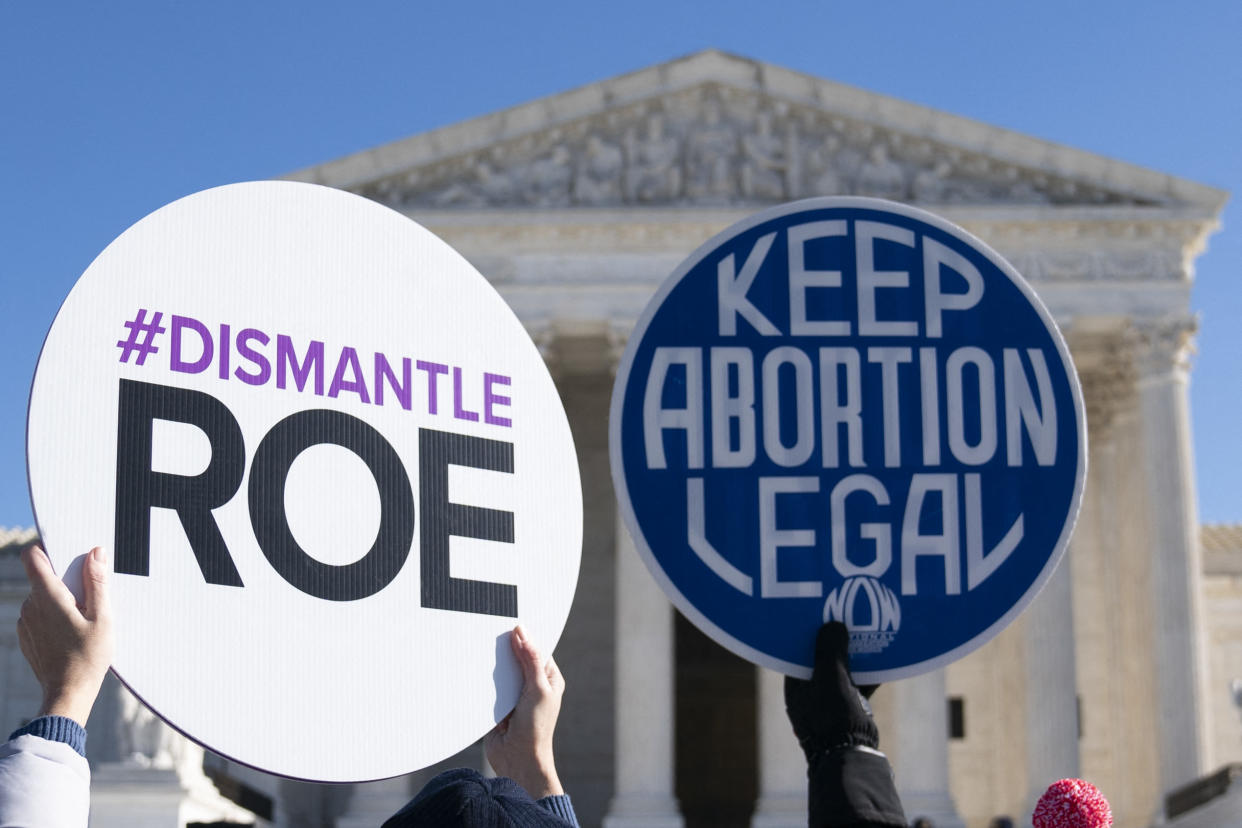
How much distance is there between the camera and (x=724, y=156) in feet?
155

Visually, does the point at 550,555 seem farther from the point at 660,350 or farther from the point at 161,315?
the point at 161,315

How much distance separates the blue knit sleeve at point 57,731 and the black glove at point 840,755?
142 cm

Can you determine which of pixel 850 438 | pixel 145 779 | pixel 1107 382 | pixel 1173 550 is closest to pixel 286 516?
pixel 850 438

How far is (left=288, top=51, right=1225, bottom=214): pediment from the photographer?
46250 mm

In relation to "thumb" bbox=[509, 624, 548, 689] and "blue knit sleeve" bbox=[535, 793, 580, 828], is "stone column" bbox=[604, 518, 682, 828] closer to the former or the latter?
"thumb" bbox=[509, 624, 548, 689]

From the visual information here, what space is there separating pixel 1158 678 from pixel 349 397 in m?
42.1

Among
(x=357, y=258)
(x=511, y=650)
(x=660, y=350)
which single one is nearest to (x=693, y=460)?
(x=660, y=350)

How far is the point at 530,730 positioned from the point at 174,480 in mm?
1102

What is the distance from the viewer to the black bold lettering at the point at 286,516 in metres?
4.25

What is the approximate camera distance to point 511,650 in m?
4.62

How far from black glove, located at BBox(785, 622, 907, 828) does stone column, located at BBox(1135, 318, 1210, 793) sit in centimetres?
4125

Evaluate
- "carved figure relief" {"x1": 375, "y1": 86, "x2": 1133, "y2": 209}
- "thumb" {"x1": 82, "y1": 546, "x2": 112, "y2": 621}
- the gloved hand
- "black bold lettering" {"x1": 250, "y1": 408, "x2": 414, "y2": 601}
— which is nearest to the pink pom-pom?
the gloved hand

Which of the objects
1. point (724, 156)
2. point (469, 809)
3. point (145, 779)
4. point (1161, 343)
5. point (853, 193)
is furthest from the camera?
point (724, 156)

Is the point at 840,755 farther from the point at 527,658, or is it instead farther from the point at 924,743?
the point at 924,743
